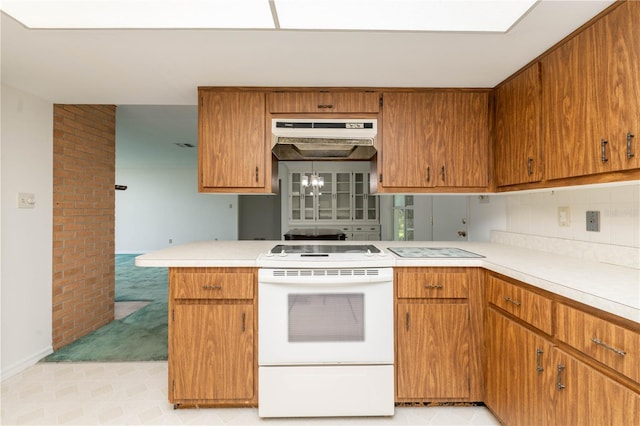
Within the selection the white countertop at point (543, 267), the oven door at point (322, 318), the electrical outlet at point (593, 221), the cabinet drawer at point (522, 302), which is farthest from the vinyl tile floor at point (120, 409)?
the electrical outlet at point (593, 221)

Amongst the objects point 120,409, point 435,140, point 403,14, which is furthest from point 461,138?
point 120,409

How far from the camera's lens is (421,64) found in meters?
1.82

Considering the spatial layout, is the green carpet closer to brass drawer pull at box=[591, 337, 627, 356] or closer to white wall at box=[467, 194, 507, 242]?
brass drawer pull at box=[591, 337, 627, 356]

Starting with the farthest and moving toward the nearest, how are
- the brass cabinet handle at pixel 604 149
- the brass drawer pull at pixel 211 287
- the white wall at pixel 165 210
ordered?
1. the white wall at pixel 165 210
2. the brass drawer pull at pixel 211 287
3. the brass cabinet handle at pixel 604 149

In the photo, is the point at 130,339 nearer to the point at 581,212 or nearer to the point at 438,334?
the point at 438,334

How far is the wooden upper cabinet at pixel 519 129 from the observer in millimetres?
1726

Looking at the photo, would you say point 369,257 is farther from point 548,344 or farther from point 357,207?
point 357,207

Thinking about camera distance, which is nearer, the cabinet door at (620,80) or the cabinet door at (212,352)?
the cabinet door at (620,80)

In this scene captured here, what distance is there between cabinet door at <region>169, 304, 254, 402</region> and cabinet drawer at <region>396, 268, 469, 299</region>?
2.95ft

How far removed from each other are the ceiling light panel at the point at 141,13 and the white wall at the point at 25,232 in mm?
1252

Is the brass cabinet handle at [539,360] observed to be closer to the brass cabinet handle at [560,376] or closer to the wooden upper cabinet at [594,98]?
the brass cabinet handle at [560,376]

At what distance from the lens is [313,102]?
2.14m

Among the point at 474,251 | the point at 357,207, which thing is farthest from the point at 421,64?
the point at 357,207

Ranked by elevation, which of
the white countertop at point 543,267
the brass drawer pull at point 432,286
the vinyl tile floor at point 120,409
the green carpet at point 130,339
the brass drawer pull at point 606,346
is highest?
the white countertop at point 543,267
